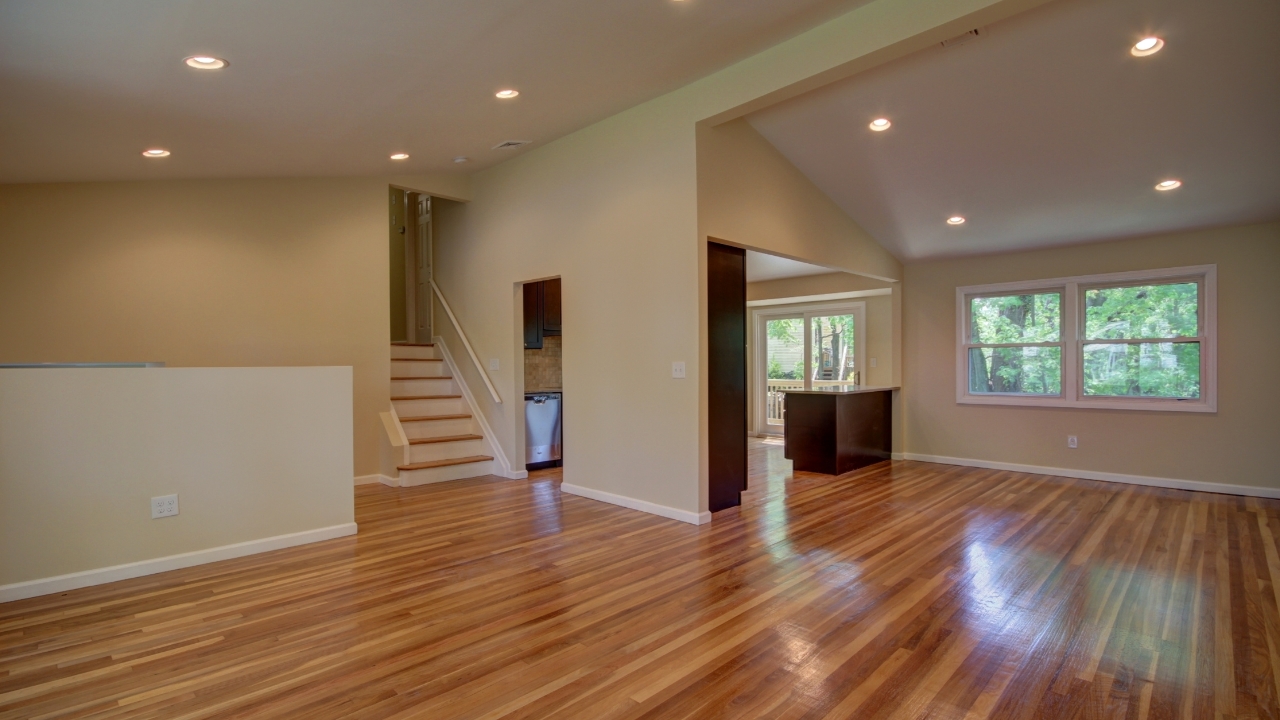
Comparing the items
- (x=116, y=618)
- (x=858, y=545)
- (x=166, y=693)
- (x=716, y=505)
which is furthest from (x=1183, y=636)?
(x=116, y=618)

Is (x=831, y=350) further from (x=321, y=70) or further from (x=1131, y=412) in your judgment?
(x=321, y=70)

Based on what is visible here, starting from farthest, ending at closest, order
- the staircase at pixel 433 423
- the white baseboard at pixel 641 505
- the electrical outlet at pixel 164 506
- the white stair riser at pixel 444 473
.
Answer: the staircase at pixel 433 423, the white stair riser at pixel 444 473, the white baseboard at pixel 641 505, the electrical outlet at pixel 164 506

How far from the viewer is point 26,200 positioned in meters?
4.45

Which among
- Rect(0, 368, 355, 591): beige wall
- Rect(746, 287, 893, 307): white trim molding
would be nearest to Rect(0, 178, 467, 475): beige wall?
Rect(0, 368, 355, 591): beige wall

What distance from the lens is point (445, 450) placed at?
231 inches

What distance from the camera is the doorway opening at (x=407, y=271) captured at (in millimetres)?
7637

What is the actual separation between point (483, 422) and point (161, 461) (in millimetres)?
3032

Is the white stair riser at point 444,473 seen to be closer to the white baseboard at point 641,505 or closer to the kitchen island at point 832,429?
the white baseboard at point 641,505

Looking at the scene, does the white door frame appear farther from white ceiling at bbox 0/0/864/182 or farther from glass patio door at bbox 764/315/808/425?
white ceiling at bbox 0/0/864/182

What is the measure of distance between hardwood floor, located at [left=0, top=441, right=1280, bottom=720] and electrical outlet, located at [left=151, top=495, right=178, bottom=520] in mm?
326

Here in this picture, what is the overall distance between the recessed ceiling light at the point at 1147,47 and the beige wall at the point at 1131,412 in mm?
Answer: 2911

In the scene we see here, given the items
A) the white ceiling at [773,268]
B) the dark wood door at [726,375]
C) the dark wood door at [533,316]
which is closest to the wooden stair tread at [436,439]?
the dark wood door at [533,316]

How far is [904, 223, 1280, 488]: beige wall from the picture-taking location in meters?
5.07

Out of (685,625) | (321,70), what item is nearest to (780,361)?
(685,625)
